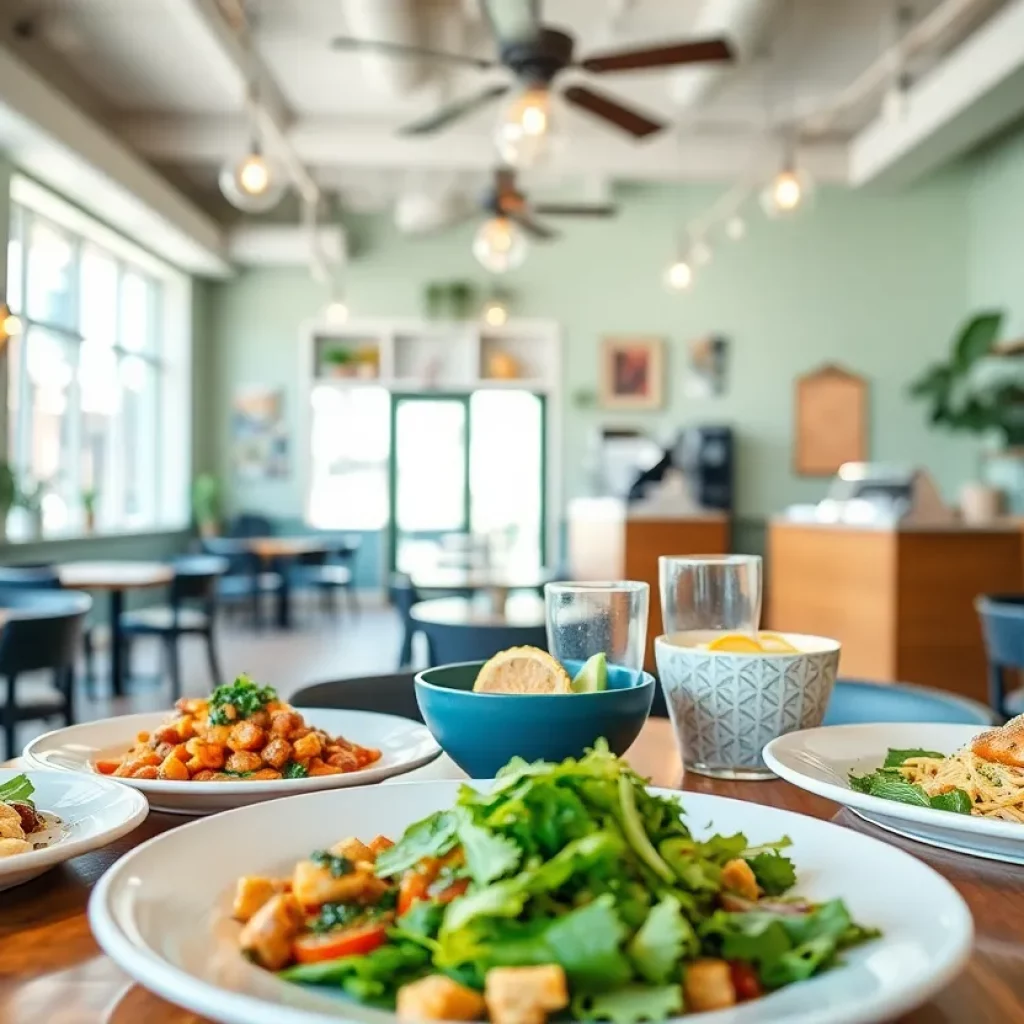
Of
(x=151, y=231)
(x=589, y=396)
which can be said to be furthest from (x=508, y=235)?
(x=589, y=396)

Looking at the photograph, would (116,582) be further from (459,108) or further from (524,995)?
(524,995)

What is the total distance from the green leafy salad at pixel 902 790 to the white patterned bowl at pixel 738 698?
0.34 feet

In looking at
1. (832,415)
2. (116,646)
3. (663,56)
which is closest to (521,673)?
(663,56)

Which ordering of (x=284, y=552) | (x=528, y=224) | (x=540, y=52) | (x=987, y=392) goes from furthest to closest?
(x=284, y=552) < (x=987, y=392) < (x=528, y=224) < (x=540, y=52)

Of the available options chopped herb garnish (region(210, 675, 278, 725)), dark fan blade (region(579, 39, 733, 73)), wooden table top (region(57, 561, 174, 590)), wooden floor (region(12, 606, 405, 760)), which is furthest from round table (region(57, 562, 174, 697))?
chopped herb garnish (region(210, 675, 278, 725))

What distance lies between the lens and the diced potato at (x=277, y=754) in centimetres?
107

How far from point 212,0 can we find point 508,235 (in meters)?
2.57

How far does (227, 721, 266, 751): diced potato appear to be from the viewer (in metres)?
1.08

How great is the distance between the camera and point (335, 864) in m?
0.70

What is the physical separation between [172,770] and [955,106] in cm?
845

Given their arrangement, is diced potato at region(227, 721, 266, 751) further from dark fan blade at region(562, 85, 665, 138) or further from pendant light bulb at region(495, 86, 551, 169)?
dark fan blade at region(562, 85, 665, 138)

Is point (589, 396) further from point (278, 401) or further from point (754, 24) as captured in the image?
point (754, 24)

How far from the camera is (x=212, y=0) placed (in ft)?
22.9

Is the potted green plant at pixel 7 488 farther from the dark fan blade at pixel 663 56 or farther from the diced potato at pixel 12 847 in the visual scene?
the diced potato at pixel 12 847
